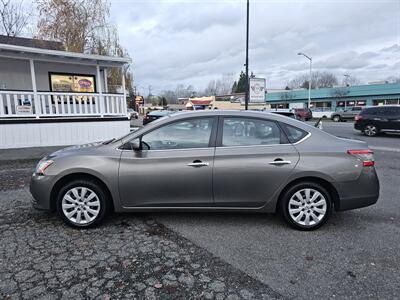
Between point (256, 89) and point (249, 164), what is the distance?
626 inches

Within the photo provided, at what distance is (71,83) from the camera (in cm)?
1324

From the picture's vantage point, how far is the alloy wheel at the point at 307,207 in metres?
3.67

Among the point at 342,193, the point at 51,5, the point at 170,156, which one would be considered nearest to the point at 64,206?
the point at 170,156

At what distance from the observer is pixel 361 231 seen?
12.2ft

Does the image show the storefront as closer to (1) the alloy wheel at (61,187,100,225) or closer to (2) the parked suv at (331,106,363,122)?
(2) the parked suv at (331,106,363,122)

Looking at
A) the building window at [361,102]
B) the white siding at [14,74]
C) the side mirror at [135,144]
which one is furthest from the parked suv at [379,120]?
the building window at [361,102]

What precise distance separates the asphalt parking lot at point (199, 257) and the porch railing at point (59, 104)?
659 centimetres

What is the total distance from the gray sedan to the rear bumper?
14mm

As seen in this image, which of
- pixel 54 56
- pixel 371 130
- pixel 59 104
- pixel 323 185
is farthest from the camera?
pixel 371 130

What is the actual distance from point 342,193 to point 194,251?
2.14m

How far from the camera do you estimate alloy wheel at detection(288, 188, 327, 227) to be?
3.67 m

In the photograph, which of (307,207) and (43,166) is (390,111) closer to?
(307,207)

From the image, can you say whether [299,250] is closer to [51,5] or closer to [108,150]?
[108,150]

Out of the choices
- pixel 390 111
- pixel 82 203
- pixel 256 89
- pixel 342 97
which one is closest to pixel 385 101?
pixel 342 97
